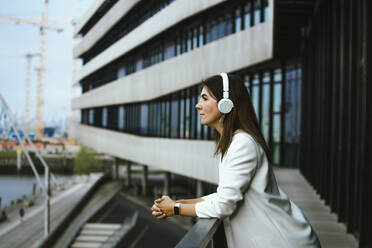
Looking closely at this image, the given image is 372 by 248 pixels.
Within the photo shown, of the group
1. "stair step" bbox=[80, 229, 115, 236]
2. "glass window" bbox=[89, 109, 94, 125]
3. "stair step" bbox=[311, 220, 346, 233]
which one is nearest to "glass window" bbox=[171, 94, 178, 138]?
"stair step" bbox=[80, 229, 115, 236]

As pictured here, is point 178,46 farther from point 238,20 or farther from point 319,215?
point 319,215

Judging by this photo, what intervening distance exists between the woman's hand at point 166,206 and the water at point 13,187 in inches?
2801

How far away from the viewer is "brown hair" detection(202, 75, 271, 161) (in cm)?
224

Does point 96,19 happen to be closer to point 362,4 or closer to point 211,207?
→ point 362,4

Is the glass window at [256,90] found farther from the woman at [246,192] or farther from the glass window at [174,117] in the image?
the woman at [246,192]

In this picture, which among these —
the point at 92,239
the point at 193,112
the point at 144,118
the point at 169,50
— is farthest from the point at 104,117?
the point at 193,112

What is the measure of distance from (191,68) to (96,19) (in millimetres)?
29140

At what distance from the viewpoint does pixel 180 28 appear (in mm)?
23266

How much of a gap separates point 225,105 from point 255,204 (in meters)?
0.56

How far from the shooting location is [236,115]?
2293 mm

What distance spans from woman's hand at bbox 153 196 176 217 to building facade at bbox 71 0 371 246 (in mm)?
7327

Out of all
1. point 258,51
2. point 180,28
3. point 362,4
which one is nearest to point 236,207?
point 362,4

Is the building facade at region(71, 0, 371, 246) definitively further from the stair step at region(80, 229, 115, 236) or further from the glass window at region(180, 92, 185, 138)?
the stair step at region(80, 229, 115, 236)

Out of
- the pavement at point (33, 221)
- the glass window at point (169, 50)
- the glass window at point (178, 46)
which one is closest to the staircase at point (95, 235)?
the pavement at point (33, 221)
